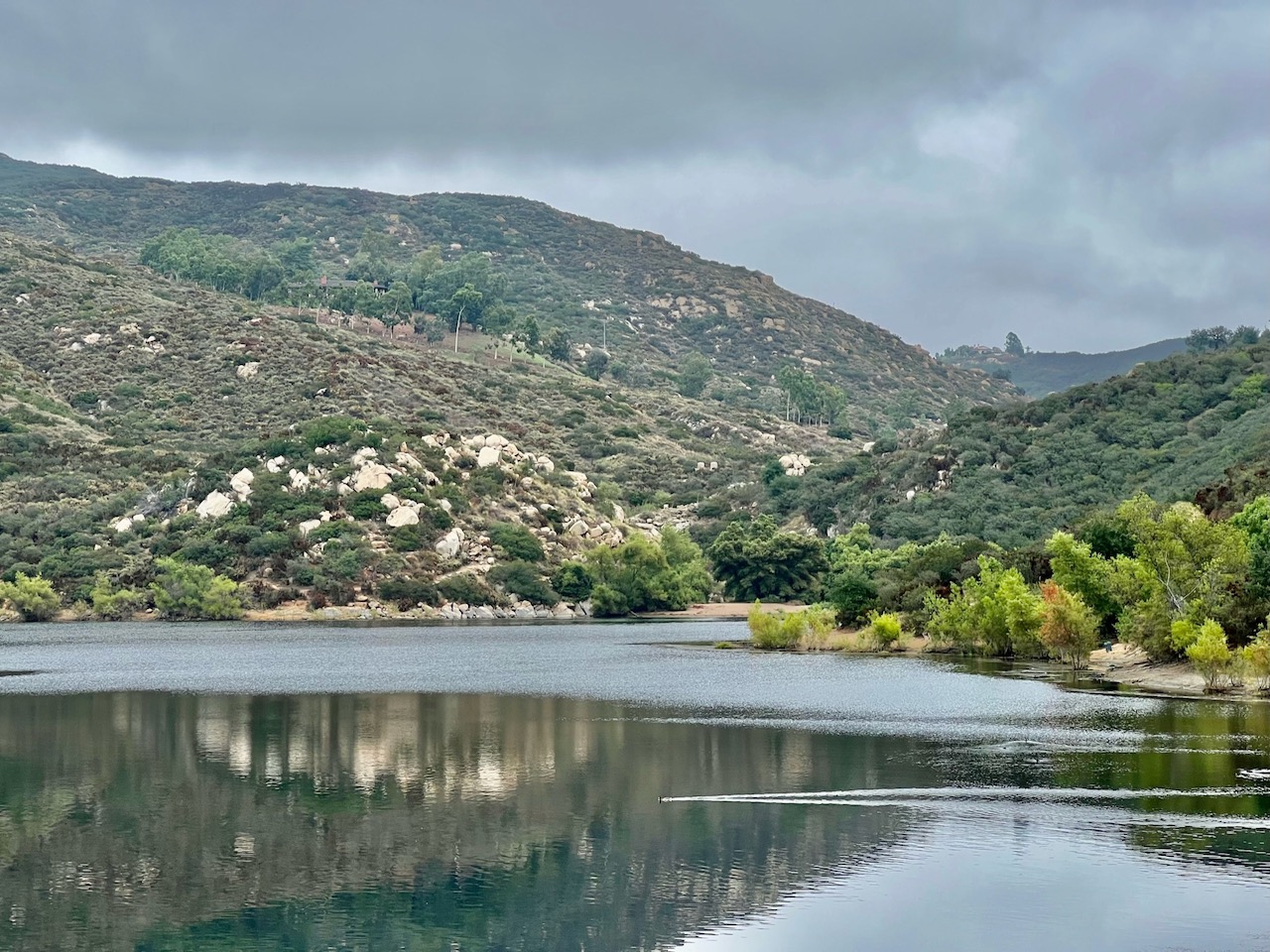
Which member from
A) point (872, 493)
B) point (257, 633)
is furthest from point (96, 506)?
point (872, 493)

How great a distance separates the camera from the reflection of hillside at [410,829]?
27.5 metres

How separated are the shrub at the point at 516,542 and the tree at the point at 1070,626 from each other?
→ 84.0 m

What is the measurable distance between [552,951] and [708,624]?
117m

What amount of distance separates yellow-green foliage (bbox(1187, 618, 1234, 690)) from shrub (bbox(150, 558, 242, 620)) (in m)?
99.9

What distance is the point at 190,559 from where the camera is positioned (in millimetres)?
145875

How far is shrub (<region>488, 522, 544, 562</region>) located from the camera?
157 m

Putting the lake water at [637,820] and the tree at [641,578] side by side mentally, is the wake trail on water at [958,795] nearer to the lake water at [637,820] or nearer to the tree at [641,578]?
the lake water at [637,820]

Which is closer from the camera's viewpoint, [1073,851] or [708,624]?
[1073,851]

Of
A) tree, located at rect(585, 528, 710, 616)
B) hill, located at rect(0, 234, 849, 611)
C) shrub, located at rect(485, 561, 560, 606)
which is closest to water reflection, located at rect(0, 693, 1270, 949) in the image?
hill, located at rect(0, 234, 849, 611)

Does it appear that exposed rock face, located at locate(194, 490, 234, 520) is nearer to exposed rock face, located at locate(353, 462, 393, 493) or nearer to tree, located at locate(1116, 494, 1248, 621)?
exposed rock face, located at locate(353, 462, 393, 493)

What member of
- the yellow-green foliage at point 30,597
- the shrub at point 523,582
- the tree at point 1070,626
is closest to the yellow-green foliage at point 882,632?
the tree at point 1070,626

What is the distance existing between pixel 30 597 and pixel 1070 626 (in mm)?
100676

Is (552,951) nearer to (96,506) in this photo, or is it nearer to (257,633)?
(257,633)

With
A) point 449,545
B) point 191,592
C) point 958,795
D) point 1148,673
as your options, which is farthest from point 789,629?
point 191,592
